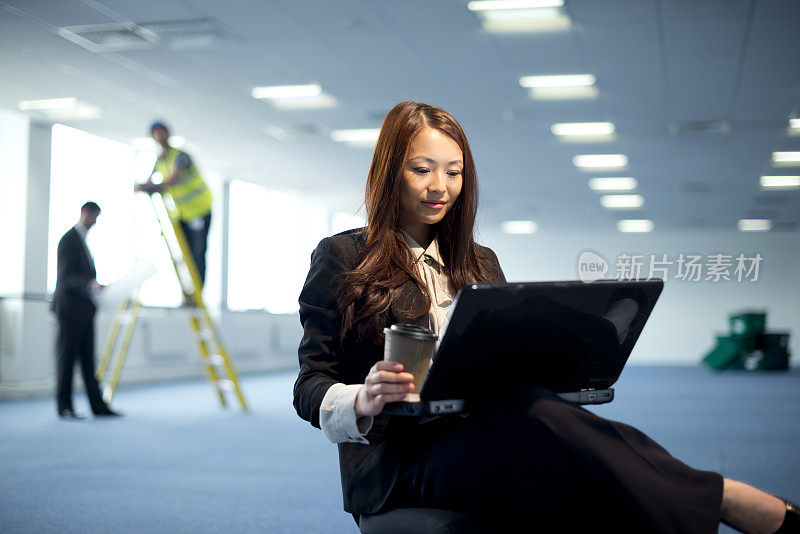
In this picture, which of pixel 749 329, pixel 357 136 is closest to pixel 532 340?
pixel 357 136

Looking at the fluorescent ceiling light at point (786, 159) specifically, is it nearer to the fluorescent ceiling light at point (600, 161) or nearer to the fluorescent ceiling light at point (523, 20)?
the fluorescent ceiling light at point (600, 161)

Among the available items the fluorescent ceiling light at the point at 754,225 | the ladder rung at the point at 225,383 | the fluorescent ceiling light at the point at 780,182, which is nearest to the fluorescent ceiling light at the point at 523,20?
the ladder rung at the point at 225,383

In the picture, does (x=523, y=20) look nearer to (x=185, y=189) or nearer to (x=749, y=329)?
(x=185, y=189)

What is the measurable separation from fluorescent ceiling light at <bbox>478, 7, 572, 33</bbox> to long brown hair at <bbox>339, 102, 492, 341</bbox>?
13.4 ft

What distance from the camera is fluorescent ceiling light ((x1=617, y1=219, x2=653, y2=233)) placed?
54.0 feet

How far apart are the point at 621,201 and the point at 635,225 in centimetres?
363

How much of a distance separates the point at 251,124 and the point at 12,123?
2.32 metres

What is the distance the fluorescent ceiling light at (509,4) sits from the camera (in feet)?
16.9

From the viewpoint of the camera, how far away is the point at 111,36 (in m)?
5.85

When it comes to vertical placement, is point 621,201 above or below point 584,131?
below

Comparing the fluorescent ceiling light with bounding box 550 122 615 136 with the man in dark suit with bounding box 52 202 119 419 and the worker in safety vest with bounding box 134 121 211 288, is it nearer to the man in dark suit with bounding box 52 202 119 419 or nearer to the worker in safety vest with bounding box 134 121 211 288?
the worker in safety vest with bounding box 134 121 211 288

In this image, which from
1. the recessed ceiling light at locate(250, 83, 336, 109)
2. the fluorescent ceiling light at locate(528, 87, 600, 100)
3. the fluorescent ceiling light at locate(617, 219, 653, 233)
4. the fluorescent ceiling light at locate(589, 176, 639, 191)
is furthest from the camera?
the fluorescent ceiling light at locate(617, 219, 653, 233)

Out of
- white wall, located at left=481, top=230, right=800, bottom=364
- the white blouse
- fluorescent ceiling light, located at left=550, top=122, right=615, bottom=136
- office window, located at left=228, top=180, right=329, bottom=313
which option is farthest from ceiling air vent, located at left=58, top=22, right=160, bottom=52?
white wall, located at left=481, top=230, right=800, bottom=364

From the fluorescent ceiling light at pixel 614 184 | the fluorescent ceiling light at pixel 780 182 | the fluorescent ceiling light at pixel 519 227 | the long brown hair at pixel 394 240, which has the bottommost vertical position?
the long brown hair at pixel 394 240
